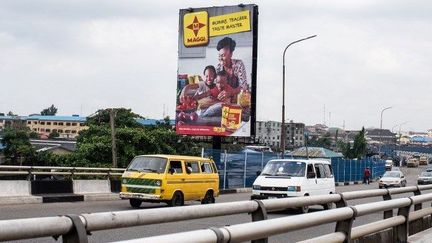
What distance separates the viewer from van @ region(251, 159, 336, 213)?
1973cm

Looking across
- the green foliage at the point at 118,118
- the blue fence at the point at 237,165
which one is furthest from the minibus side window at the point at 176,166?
the green foliage at the point at 118,118

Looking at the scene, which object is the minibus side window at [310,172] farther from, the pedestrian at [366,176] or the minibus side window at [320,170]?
the pedestrian at [366,176]

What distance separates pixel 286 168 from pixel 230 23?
21438 mm

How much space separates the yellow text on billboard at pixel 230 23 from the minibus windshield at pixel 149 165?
21566 millimetres

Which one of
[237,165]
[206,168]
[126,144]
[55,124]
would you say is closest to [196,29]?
[237,165]

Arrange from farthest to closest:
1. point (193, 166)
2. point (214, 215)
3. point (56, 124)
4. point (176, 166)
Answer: point (56, 124) → point (193, 166) → point (176, 166) → point (214, 215)

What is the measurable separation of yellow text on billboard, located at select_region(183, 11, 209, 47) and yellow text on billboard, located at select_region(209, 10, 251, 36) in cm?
54

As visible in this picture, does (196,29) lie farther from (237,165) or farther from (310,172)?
(310,172)

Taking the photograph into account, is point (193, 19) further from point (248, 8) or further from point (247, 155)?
point (247, 155)

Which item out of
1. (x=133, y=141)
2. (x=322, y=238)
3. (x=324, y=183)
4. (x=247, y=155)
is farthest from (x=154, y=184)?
(x=133, y=141)

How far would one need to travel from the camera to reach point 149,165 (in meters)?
19.9

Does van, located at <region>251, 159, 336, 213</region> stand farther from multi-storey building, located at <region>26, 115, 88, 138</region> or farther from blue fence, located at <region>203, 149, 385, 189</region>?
multi-storey building, located at <region>26, 115, 88, 138</region>

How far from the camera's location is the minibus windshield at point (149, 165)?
1977cm

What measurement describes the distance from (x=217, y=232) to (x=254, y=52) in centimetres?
3612
